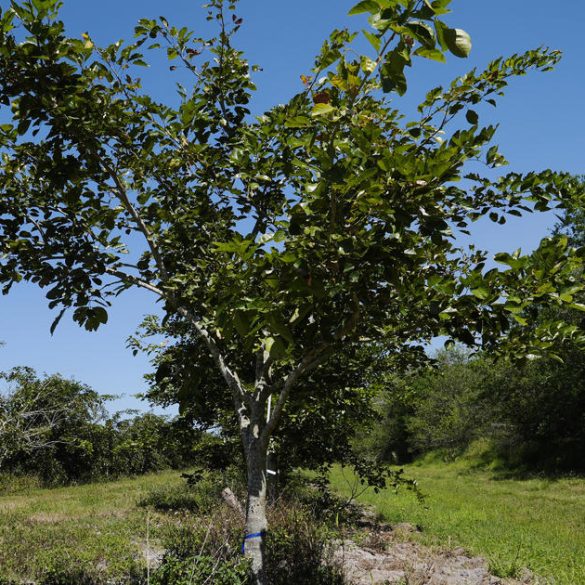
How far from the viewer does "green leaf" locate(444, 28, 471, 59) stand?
4.61 feet

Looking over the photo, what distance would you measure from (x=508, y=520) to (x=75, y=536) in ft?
28.7

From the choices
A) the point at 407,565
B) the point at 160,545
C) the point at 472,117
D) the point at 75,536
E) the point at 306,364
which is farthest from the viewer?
the point at 75,536

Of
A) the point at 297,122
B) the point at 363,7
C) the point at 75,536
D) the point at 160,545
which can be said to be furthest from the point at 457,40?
the point at 75,536

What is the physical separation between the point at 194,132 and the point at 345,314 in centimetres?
199

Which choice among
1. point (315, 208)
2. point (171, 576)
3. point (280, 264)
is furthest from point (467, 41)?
point (171, 576)

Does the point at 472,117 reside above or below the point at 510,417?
above

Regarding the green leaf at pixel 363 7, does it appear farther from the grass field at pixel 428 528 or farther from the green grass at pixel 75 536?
the grass field at pixel 428 528

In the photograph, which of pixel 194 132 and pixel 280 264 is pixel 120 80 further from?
pixel 280 264

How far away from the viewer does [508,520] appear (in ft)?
36.6

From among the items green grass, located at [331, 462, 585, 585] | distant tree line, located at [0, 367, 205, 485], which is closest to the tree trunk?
green grass, located at [331, 462, 585, 585]

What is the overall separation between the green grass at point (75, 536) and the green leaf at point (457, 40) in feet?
17.4

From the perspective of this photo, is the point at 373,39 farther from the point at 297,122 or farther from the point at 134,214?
the point at 134,214

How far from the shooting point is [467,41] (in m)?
1.40

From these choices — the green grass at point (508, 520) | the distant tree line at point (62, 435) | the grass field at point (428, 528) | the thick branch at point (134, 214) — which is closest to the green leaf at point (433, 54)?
the thick branch at point (134, 214)
